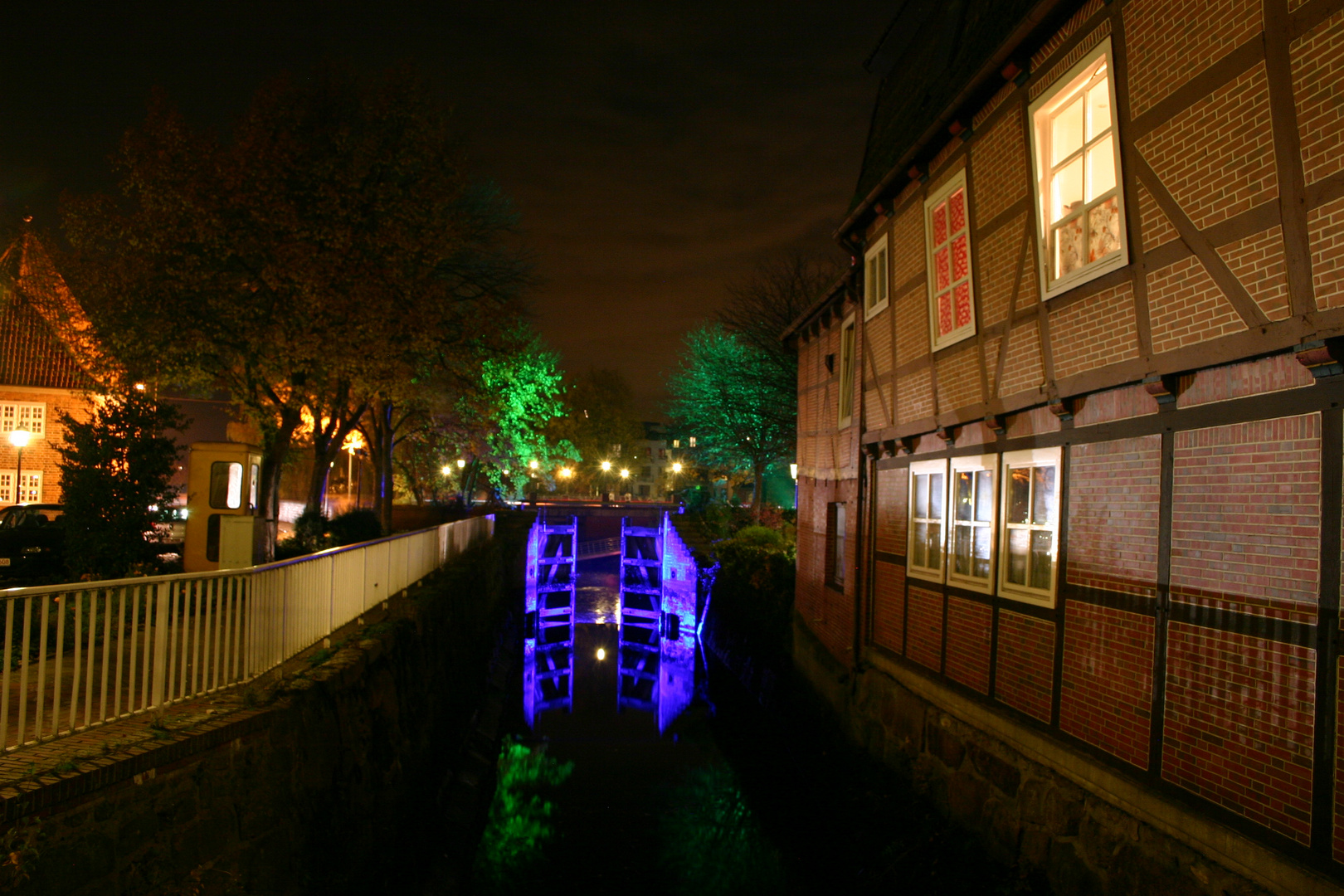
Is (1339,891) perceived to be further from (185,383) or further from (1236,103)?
(185,383)

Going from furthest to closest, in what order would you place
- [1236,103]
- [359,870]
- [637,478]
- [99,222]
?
[637,478] → [99,222] → [359,870] → [1236,103]

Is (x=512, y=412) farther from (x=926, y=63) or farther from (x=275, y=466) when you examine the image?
(x=926, y=63)

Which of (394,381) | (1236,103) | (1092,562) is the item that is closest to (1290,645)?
(1092,562)

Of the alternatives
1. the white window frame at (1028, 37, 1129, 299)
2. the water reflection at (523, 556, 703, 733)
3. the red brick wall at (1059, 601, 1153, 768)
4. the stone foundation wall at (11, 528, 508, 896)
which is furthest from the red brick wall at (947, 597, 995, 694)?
the water reflection at (523, 556, 703, 733)

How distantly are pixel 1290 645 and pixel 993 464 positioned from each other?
147 inches

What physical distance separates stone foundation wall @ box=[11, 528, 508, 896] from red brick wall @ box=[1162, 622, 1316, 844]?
6197mm

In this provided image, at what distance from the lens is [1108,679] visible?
6.07 metres

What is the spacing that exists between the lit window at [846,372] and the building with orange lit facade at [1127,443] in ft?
11.0

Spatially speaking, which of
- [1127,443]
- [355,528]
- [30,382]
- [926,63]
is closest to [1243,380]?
[1127,443]

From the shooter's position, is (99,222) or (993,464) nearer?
(993,464)

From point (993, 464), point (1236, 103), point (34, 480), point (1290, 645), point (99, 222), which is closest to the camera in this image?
point (1290, 645)

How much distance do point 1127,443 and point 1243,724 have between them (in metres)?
2.03

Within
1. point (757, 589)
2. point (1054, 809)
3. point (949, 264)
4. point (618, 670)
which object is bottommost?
point (618, 670)

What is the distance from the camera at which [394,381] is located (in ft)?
58.2
